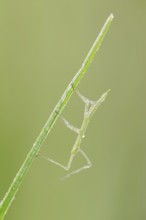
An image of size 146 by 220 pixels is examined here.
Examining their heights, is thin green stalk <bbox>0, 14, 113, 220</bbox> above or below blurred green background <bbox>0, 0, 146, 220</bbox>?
below

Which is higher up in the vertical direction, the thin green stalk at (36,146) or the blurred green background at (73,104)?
the blurred green background at (73,104)

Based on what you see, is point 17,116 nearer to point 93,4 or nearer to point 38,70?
point 38,70

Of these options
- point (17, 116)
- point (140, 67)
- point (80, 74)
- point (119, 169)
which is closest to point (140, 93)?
point (140, 67)

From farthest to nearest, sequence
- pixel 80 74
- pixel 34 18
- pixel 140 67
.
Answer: pixel 140 67
pixel 34 18
pixel 80 74

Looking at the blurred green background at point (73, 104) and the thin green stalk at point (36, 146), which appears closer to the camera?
the thin green stalk at point (36, 146)

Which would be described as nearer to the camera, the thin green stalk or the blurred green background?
the thin green stalk

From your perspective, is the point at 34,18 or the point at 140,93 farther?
the point at 140,93

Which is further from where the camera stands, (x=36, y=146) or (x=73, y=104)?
(x=73, y=104)

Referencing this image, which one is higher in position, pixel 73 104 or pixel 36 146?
pixel 73 104
